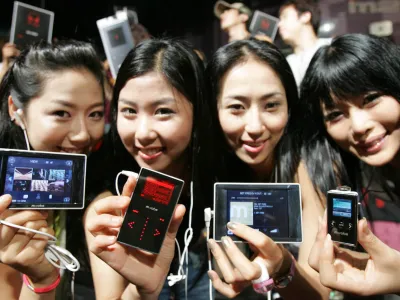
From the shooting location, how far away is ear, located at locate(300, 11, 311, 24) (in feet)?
9.68

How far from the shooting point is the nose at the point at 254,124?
4.84ft

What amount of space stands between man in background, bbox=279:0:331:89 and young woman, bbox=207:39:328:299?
1192 millimetres

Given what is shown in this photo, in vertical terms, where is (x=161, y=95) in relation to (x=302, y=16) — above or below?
below

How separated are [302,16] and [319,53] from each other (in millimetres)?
1520

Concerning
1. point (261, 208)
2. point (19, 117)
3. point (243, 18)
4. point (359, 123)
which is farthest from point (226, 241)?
point (243, 18)

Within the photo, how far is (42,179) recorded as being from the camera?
1.24 m

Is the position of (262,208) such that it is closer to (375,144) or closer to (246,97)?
(246,97)

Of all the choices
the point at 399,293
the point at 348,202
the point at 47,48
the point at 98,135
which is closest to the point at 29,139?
the point at 98,135

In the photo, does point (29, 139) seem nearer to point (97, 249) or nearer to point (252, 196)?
point (97, 249)

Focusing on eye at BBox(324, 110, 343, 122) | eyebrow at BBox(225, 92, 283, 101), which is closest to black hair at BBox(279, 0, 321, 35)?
eye at BBox(324, 110, 343, 122)

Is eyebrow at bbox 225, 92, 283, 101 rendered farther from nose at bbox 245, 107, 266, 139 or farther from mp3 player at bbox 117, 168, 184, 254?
mp3 player at bbox 117, 168, 184, 254

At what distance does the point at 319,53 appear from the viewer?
5.47 ft

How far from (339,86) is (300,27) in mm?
1630

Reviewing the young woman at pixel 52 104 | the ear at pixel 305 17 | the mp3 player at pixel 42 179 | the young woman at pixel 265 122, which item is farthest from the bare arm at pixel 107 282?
the ear at pixel 305 17
